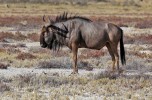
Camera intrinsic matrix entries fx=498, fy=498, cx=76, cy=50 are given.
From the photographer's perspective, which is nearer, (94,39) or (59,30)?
(94,39)

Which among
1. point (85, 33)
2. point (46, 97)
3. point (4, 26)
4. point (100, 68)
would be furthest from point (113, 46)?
point (4, 26)

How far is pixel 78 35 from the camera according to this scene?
15.9m

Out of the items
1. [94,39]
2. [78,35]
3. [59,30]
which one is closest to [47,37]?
[59,30]

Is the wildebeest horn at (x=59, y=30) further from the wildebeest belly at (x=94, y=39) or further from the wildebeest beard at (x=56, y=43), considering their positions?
the wildebeest belly at (x=94, y=39)

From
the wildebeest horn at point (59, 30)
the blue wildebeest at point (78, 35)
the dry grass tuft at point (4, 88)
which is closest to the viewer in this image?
the dry grass tuft at point (4, 88)

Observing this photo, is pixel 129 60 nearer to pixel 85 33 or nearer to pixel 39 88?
pixel 85 33

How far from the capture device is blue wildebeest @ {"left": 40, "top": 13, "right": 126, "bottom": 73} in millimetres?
15906

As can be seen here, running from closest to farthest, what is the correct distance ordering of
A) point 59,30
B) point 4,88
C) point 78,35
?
point 4,88
point 78,35
point 59,30

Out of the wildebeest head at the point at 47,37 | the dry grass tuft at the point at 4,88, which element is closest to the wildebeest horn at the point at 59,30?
the wildebeest head at the point at 47,37

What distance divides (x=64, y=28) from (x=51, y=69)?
228cm

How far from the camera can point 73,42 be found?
15812mm

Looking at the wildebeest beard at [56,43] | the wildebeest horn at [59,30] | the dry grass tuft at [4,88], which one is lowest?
the wildebeest beard at [56,43]

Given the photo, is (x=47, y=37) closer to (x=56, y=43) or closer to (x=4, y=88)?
(x=56, y=43)

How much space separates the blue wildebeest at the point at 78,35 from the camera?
15906mm
